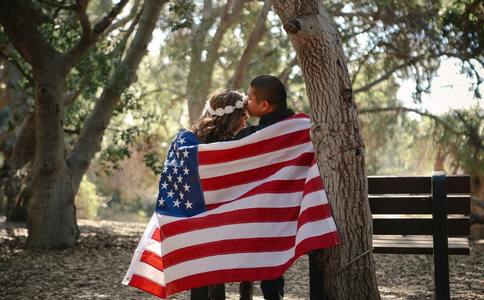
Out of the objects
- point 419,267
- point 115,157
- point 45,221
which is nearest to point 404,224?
point 419,267

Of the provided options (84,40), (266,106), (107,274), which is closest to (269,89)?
(266,106)

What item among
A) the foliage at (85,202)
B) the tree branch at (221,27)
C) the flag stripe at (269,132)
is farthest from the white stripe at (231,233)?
the foliage at (85,202)

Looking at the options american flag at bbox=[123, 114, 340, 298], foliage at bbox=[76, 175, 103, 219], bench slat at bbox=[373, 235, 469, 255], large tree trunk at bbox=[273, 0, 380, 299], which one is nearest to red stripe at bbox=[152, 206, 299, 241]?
american flag at bbox=[123, 114, 340, 298]

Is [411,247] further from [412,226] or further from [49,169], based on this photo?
[49,169]

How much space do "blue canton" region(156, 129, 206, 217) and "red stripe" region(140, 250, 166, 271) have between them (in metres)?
0.33

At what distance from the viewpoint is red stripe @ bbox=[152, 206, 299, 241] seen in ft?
15.5

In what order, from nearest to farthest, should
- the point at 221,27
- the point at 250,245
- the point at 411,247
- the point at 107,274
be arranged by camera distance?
1. the point at 250,245
2. the point at 411,247
3. the point at 107,274
4. the point at 221,27

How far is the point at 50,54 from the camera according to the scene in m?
10.3

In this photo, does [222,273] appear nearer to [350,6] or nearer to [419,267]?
[419,267]

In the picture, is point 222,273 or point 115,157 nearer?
point 222,273

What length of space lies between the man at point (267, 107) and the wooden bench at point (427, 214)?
0.35 meters

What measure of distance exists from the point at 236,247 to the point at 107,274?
3.97 metres

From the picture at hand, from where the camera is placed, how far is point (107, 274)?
825 centimetres

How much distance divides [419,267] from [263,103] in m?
5.15
